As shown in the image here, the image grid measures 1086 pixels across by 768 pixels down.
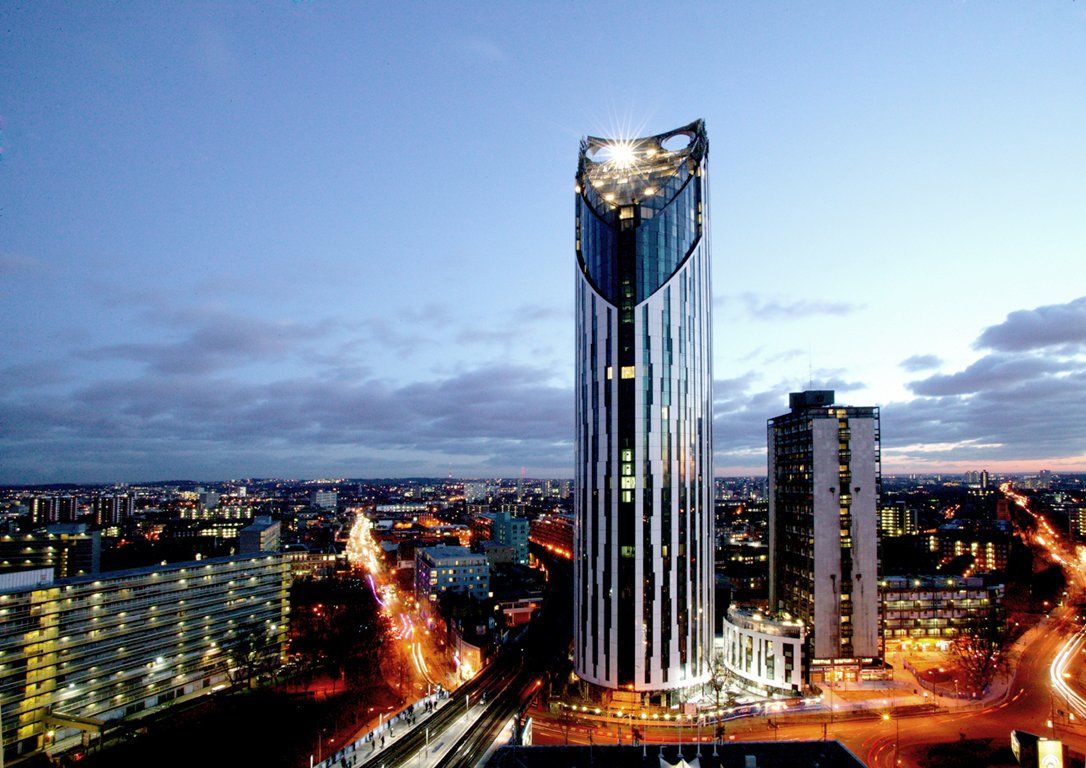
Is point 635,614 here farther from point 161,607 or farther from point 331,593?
point 331,593

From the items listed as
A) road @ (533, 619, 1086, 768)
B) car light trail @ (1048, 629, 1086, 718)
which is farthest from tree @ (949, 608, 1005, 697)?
road @ (533, 619, 1086, 768)

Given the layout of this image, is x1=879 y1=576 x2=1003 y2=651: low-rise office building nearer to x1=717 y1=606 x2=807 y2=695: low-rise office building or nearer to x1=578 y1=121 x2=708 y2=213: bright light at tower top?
x1=717 y1=606 x2=807 y2=695: low-rise office building

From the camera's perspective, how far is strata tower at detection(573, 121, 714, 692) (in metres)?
73.1

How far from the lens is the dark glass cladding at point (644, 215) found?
75.7m

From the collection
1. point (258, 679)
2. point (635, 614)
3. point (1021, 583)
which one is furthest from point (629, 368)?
point (1021, 583)

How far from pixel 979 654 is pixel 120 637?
105766mm

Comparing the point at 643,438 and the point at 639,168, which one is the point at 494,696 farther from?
the point at 639,168

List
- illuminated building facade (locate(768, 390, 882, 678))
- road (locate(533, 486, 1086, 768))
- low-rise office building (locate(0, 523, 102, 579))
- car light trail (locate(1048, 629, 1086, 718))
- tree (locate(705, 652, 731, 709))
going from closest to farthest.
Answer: road (locate(533, 486, 1086, 768)) < car light trail (locate(1048, 629, 1086, 718)) < tree (locate(705, 652, 731, 709)) < illuminated building facade (locate(768, 390, 882, 678)) < low-rise office building (locate(0, 523, 102, 579))

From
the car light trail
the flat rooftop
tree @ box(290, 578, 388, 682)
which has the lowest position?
tree @ box(290, 578, 388, 682)

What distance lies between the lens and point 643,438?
243 ft

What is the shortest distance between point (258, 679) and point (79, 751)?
23.5 metres

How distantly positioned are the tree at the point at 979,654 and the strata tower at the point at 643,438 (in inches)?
1212

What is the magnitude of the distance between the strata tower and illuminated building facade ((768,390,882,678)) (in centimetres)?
1843

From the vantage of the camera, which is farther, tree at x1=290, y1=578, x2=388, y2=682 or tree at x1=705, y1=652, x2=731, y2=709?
tree at x1=290, y1=578, x2=388, y2=682
